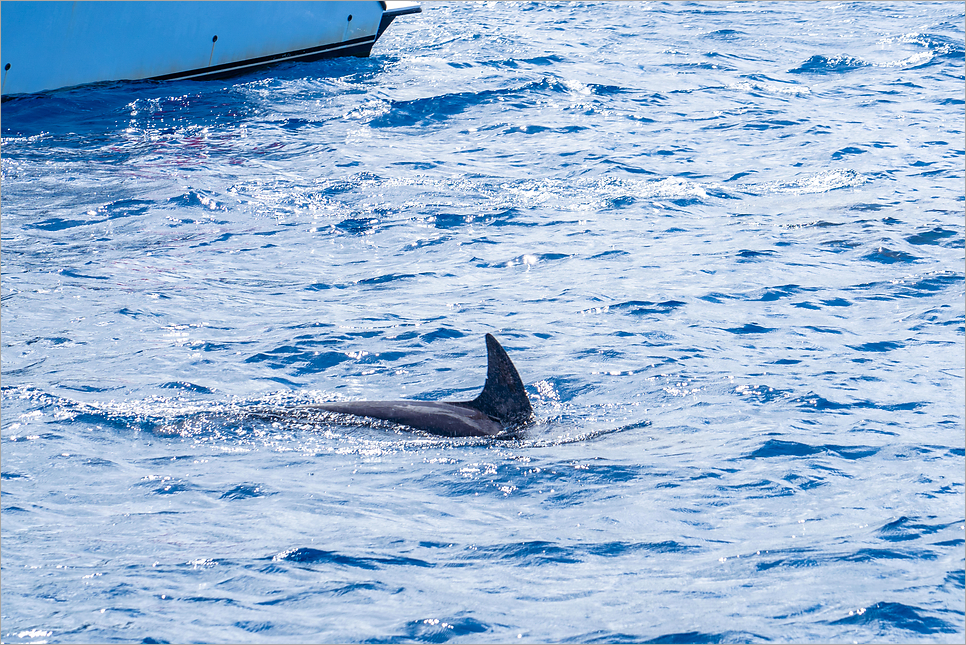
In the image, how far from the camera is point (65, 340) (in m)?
10.1

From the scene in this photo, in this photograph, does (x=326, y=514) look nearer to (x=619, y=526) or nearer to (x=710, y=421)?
(x=619, y=526)

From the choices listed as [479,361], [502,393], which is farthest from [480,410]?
[479,361]

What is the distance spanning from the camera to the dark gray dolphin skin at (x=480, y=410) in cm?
813

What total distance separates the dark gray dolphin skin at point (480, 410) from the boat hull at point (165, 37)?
13.9 metres

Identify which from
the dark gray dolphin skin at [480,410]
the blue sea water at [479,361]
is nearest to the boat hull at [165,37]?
the blue sea water at [479,361]

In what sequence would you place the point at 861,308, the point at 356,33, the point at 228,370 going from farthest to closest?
the point at 356,33 < the point at 861,308 < the point at 228,370

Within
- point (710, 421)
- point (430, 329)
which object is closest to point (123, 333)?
point (430, 329)

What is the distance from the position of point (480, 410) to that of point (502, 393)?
0.24 m

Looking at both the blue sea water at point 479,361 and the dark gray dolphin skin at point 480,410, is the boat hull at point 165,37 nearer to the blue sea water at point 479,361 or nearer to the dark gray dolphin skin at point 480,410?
the blue sea water at point 479,361

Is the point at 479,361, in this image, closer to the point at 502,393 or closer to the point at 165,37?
the point at 502,393

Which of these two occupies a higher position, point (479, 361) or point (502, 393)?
point (502, 393)

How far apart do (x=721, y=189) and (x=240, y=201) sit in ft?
24.0

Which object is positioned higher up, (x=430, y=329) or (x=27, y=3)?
(x=27, y=3)

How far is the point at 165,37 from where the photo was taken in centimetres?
2016
